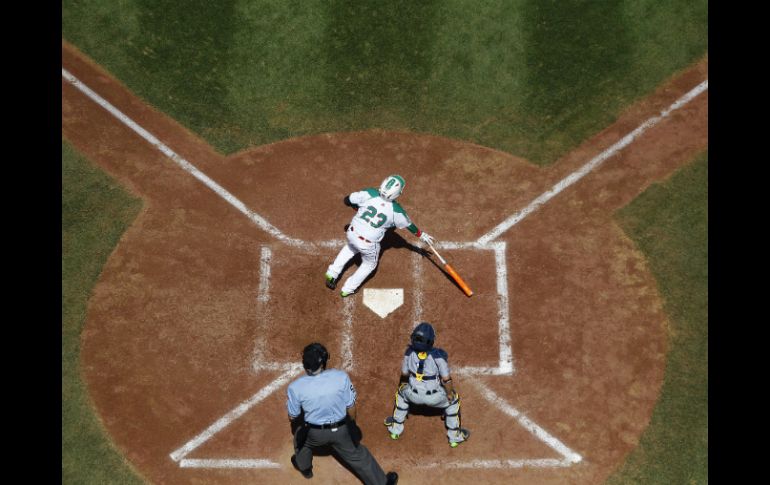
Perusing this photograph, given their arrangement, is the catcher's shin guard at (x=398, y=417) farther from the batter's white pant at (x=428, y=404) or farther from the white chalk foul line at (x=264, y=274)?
the white chalk foul line at (x=264, y=274)

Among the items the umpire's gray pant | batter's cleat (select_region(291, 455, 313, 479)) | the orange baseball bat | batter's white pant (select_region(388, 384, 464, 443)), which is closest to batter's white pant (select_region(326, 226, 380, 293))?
the orange baseball bat

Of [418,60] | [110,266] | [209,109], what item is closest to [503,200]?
[418,60]

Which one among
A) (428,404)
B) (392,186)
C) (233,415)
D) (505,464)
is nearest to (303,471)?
(233,415)

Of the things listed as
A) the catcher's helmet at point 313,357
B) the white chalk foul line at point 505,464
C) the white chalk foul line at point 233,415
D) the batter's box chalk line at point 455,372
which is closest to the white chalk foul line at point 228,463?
the batter's box chalk line at point 455,372

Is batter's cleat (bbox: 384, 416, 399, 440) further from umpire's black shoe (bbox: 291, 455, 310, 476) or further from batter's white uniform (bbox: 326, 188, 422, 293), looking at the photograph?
batter's white uniform (bbox: 326, 188, 422, 293)

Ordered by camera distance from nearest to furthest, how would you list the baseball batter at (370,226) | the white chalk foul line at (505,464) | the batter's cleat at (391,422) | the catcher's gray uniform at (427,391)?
the catcher's gray uniform at (427,391) < the white chalk foul line at (505,464) < the batter's cleat at (391,422) < the baseball batter at (370,226)

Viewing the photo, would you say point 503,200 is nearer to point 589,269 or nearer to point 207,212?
point 589,269
